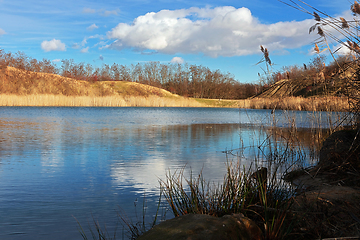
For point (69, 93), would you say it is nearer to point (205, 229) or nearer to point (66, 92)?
point (66, 92)

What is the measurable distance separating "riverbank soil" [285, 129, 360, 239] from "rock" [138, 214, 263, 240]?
0.45 metres

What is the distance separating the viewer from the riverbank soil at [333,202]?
2.28 m

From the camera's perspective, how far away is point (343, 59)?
13.4 ft

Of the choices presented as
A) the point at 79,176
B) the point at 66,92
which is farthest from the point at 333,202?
the point at 66,92

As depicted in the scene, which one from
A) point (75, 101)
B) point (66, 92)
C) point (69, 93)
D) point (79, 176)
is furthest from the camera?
point (66, 92)

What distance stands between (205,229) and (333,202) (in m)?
1.57

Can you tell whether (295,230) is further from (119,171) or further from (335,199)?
(119,171)

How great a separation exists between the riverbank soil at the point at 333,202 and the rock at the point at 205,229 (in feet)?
1.48

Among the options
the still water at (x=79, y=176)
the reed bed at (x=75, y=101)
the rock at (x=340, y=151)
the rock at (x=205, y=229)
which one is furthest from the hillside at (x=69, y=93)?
the rock at (x=205, y=229)

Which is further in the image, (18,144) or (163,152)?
(18,144)

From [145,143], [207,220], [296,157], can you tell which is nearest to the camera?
[207,220]

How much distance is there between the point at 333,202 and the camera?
9.22 ft

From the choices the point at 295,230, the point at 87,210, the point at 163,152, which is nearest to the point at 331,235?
the point at 295,230

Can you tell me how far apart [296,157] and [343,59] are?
3100 mm
